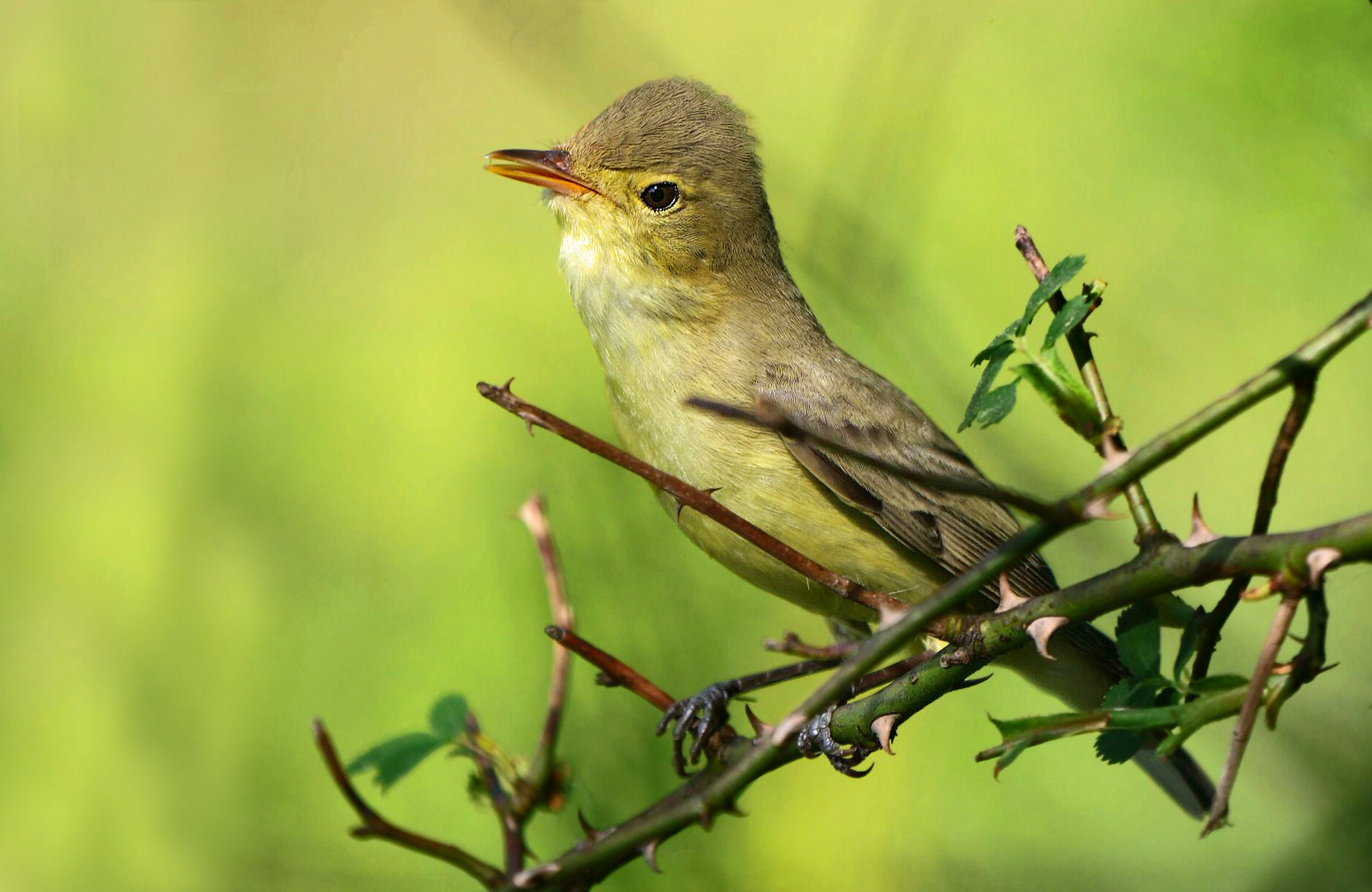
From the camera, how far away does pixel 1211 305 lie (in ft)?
8.44

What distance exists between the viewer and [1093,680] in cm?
248

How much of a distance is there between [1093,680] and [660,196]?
1338 millimetres

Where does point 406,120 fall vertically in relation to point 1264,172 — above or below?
above

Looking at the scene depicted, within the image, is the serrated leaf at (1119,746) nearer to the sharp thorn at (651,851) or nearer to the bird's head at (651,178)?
the sharp thorn at (651,851)

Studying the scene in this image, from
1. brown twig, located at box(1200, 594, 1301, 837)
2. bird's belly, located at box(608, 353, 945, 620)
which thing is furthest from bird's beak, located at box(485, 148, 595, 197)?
brown twig, located at box(1200, 594, 1301, 837)

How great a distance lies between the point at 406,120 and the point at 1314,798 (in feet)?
10.3

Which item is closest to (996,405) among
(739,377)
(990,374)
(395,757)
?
(990,374)

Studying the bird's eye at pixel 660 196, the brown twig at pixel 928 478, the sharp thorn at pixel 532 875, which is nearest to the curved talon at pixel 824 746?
the sharp thorn at pixel 532 875

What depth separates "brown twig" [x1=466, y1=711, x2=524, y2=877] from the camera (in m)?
1.22

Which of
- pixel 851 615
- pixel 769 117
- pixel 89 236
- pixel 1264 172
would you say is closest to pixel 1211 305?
pixel 1264 172

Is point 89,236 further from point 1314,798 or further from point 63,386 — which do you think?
point 1314,798

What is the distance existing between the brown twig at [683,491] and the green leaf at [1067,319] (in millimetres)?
259

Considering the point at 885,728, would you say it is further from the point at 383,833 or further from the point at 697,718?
the point at 697,718

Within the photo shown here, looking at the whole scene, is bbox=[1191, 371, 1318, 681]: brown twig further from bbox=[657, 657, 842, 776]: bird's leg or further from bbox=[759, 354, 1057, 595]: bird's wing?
bbox=[759, 354, 1057, 595]: bird's wing
